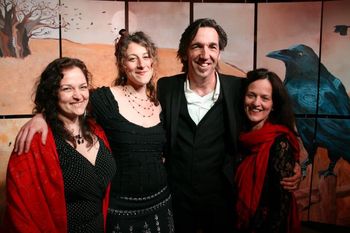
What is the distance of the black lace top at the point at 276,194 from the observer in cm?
169

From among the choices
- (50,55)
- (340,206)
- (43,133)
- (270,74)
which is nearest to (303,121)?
(340,206)

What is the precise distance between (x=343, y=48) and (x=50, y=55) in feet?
8.50

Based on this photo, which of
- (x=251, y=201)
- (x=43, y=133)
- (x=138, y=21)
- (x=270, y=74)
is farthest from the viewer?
(x=138, y=21)

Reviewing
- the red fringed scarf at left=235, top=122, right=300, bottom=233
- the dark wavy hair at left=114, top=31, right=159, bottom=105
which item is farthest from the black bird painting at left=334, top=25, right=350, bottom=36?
the dark wavy hair at left=114, top=31, right=159, bottom=105

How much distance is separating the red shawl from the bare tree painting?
68.1 inches

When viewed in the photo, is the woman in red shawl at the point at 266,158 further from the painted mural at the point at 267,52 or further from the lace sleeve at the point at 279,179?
the painted mural at the point at 267,52

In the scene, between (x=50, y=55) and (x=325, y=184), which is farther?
(x=325, y=184)

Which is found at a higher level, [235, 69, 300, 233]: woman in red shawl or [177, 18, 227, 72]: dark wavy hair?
[177, 18, 227, 72]: dark wavy hair

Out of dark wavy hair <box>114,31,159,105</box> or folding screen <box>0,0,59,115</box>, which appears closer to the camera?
dark wavy hair <box>114,31,159,105</box>

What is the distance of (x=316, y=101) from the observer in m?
3.29

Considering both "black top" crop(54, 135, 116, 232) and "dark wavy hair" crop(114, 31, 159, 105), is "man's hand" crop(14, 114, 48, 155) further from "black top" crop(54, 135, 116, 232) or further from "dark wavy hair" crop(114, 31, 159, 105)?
"dark wavy hair" crop(114, 31, 159, 105)

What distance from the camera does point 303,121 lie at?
11.0 feet

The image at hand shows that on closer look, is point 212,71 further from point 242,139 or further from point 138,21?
point 138,21

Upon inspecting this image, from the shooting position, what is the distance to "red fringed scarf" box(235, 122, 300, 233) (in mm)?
1737
